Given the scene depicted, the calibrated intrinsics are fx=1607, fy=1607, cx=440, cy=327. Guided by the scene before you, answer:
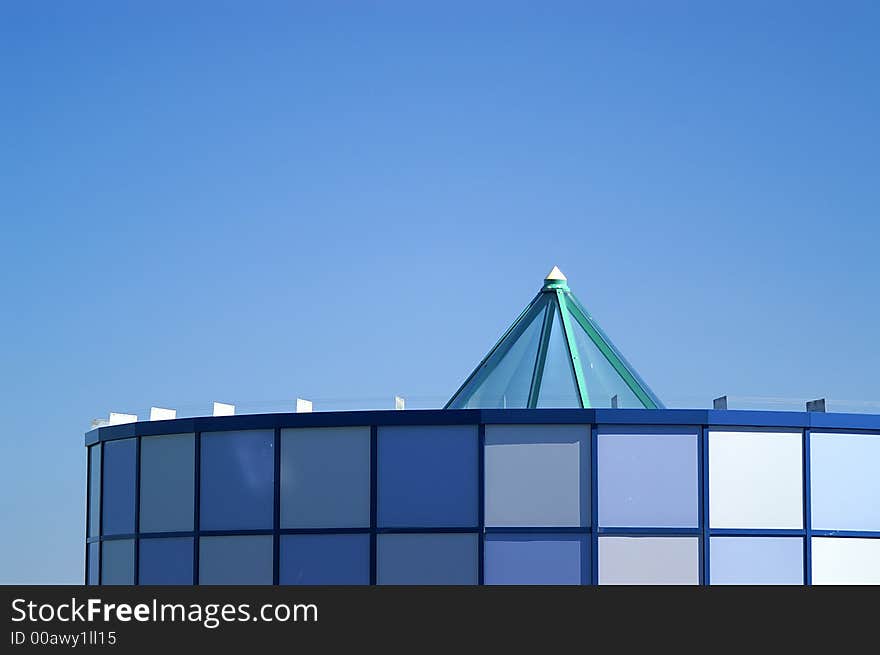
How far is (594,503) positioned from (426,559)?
3.25 metres

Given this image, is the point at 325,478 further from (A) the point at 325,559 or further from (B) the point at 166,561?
(B) the point at 166,561

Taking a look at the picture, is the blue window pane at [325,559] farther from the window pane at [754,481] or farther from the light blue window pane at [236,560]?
the window pane at [754,481]

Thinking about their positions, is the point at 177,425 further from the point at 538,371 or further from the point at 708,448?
the point at 708,448

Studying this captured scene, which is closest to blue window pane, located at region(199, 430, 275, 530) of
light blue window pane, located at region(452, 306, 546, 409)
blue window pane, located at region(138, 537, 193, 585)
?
blue window pane, located at region(138, 537, 193, 585)

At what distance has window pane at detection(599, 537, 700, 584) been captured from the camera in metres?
29.2

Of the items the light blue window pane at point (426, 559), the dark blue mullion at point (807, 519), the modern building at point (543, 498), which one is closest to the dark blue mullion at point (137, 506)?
the modern building at point (543, 498)

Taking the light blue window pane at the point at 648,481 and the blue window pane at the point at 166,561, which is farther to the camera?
the blue window pane at the point at 166,561

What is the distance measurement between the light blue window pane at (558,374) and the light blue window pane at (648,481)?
1.67 metres

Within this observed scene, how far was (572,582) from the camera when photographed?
2925 centimetres

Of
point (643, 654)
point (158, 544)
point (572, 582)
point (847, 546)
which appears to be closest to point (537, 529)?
point (572, 582)

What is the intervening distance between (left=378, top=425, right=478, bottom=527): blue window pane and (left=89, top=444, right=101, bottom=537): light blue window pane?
7.64 m

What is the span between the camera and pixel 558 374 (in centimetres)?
3341

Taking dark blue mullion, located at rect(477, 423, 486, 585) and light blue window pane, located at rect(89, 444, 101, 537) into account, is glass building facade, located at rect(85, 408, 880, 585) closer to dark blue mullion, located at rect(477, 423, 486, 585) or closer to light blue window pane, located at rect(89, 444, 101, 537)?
dark blue mullion, located at rect(477, 423, 486, 585)

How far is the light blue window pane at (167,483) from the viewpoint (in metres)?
31.7
